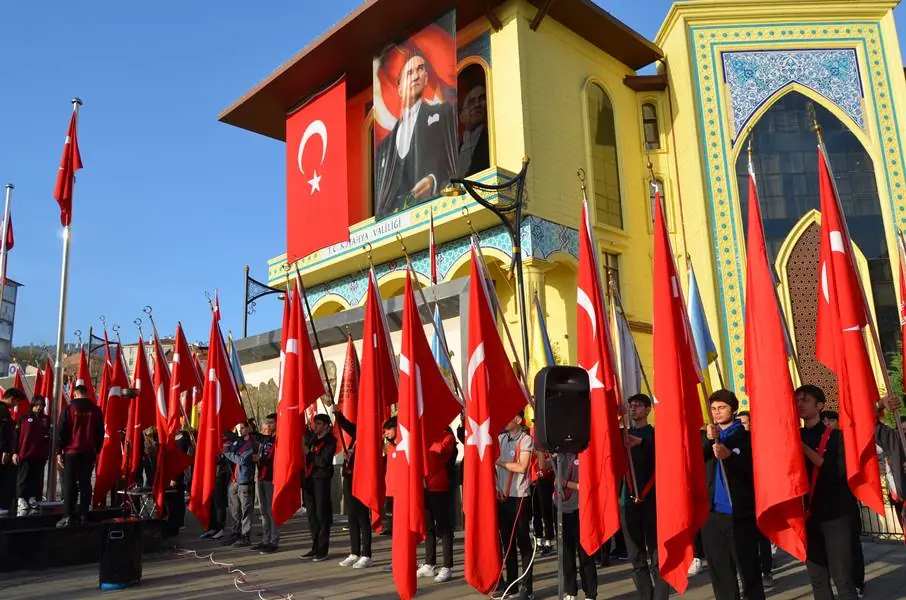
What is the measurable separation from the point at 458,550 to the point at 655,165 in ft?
44.3

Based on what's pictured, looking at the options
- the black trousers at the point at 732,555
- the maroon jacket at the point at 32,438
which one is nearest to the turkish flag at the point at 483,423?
the black trousers at the point at 732,555

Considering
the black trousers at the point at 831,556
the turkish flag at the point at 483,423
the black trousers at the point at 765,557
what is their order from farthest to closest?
the black trousers at the point at 765,557 → the turkish flag at the point at 483,423 → the black trousers at the point at 831,556

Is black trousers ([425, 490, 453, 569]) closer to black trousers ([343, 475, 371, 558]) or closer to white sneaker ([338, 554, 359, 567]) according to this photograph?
black trousers ([343, 475, 371, 558])

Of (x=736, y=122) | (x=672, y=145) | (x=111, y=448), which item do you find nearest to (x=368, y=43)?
(x=672, y=145)

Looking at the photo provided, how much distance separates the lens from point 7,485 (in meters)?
10.6

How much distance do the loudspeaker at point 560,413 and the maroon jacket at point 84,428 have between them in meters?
7.17

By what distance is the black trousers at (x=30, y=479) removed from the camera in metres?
11.1

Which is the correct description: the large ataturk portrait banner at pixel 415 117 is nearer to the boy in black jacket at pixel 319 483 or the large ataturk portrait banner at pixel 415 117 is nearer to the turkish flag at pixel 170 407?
the turkish flag at pixel 170 407

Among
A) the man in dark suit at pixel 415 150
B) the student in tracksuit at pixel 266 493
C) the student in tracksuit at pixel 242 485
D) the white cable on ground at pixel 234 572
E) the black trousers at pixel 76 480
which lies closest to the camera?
the white cable on ground at pixel 234 572

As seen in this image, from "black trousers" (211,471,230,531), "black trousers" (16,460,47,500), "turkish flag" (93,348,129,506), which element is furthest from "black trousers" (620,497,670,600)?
"black trousers" (16,460,47,500)

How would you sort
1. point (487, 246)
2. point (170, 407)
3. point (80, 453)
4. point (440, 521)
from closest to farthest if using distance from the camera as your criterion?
point (440, 521) < point (80, 453) < point (170, 407) < point (487, 246)

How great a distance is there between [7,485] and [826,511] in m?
A: 10.6

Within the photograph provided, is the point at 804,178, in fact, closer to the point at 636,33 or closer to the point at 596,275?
the point at 636,33

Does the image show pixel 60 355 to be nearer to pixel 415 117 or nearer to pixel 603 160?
pixel 415 117
